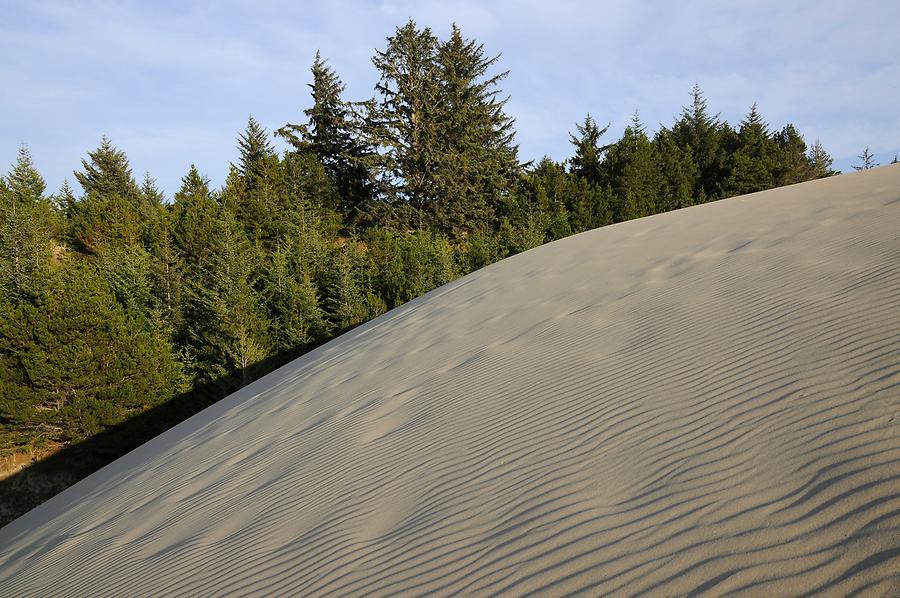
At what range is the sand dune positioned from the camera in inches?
Result: 89.7

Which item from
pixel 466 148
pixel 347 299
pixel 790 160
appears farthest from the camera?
pixel 790 160

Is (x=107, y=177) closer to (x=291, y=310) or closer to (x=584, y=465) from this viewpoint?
(x=291, y=310)

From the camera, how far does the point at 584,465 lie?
3.13 metres

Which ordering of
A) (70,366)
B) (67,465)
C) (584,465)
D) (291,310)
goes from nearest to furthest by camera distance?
(584,465) < (70,366) < (67,465) < (291,310)

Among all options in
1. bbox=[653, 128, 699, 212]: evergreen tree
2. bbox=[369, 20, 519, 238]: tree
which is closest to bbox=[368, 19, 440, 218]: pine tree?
bbox=[369, 20, 519, 238]: tree

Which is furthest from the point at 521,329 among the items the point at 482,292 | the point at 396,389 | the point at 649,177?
the point at 649,177

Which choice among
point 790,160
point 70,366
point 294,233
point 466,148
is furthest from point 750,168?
point 70,366

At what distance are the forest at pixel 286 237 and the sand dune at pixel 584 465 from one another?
1054 centimetres

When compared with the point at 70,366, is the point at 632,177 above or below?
above

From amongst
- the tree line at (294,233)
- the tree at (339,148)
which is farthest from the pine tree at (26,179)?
the tree at (339,148)

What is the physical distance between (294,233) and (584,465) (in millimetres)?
24980

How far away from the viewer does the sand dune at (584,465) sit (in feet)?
7.48

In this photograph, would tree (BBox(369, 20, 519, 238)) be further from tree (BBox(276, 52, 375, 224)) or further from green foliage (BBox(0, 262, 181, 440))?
green foliage (BBox(0, 262, 181, 440))

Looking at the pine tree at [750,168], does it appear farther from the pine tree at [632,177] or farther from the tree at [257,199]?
the tree at [257,199]
